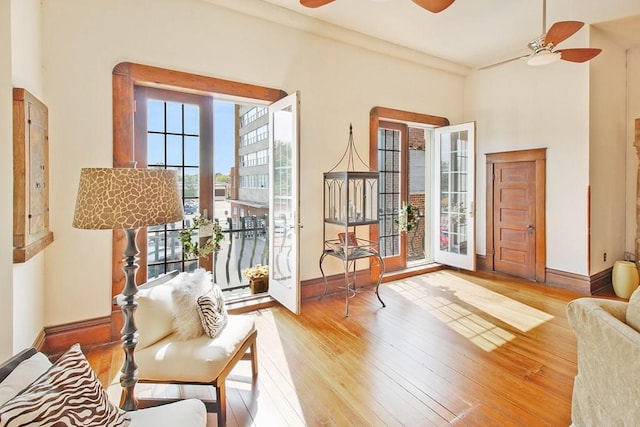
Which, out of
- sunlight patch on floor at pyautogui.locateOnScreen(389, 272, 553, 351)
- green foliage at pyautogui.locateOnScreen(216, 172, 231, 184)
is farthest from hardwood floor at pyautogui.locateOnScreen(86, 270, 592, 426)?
green foliage at pyautogui.locateOnScreen(216, 172, 231, 184)

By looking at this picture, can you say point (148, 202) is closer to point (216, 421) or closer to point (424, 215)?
point (216, 421)

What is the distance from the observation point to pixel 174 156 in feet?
11.4

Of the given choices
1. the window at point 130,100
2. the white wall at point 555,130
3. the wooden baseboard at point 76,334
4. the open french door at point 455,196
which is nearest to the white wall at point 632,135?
the white wall at point 555,130

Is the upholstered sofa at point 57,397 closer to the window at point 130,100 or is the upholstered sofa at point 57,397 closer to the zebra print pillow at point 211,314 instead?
the zebra print pillow at point 211,314

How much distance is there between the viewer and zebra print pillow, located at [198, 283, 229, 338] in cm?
206

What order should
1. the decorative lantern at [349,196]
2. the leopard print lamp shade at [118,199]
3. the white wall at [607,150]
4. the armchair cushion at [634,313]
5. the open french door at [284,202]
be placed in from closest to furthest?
the leopard print lamp shade at [118,199] → the armchair cushion at [634,313] → the open french door at [284,202] → the decorative lantern at [349,196] → the white wall at [607,150]

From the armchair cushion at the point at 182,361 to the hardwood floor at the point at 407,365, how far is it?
1.20 feet

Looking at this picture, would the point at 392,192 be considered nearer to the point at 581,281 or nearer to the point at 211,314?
the point at 581,281

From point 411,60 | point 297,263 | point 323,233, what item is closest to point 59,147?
point 297,263

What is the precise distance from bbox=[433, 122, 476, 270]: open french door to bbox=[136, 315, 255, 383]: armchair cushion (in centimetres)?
417

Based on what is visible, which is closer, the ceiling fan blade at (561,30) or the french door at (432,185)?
the ceiling fan blade at (561,30)

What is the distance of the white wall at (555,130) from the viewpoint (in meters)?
4.26

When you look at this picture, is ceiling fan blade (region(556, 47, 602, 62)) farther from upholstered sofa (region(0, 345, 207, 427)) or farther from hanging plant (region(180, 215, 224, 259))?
upholstered sofa (region(0, 345, 207, 427))

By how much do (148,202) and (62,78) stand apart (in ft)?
7.01
